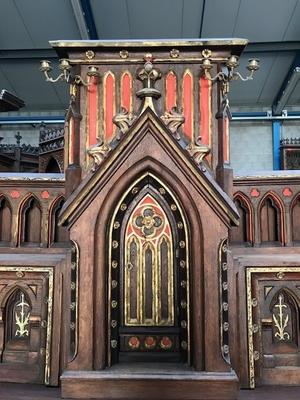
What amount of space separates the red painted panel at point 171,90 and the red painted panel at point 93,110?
283 mm

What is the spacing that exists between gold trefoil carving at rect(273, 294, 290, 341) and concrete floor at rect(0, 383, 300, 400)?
0.19 m

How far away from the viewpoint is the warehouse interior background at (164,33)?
15.8 ft

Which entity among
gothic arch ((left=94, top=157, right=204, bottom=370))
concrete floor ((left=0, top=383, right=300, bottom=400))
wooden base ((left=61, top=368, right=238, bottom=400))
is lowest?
concrete floor ((left=0, top=383, right=300, bottom=400))

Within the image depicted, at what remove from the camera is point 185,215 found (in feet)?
5.21

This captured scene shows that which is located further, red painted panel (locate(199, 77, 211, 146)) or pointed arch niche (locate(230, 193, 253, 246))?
pointed arch niche (locate(230, 193, 253, 246))

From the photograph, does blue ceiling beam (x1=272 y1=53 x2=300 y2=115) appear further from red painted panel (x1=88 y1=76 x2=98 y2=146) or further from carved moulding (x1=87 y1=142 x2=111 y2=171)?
carved moulding (x1=87 y1=142 x2=111 y2=171)

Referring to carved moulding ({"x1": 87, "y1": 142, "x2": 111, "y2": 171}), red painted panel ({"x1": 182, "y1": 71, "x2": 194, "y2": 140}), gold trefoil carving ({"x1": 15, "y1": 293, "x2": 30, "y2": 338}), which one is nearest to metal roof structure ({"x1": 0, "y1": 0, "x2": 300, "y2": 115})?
red painted panel ({"x1": 182, "y1": 71, "x2": 194, "y2": 140})

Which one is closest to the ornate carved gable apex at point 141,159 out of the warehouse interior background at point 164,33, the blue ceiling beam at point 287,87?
the warehouse interior background at point 164,33

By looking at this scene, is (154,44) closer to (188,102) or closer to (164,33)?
(188,102)

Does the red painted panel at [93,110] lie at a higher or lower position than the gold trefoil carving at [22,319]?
higher

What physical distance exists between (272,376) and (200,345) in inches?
14.3

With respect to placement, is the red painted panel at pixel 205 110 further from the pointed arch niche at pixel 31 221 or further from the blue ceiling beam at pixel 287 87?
the blue ceiling beam at pixel 287 87

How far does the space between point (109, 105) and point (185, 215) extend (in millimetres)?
539

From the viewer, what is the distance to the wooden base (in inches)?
56.9
